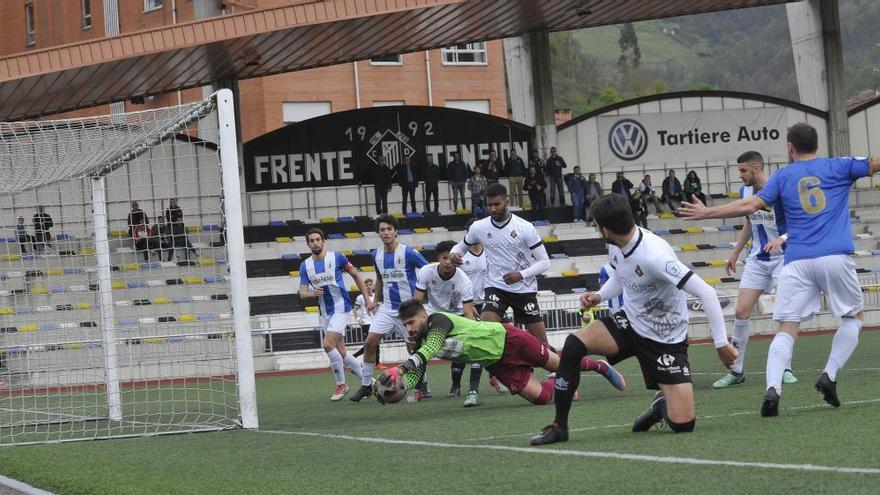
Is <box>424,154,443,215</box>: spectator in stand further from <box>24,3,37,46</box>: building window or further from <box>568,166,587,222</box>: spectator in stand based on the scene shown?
<box>24,3,37,46</box>: building window

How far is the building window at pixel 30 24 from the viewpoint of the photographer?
200ft

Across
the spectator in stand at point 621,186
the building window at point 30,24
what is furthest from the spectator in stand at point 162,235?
the building window at point 30,24

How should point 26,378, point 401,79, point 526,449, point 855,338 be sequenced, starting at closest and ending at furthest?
point 526,449
point 855,338
point 26,378
point 401,79

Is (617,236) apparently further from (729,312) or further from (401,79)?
(401,79)

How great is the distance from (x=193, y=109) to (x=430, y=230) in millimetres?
23593

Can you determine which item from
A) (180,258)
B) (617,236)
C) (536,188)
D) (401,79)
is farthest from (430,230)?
(617,236)

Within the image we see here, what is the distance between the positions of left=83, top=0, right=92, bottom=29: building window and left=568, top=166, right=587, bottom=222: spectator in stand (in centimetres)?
3007

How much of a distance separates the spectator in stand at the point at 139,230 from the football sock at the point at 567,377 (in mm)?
11265

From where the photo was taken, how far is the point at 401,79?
189ft

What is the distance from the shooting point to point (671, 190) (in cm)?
3809

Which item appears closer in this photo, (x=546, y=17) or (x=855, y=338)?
(x=855, y=338)

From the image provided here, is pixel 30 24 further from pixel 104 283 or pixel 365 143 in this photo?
pixel 104 283

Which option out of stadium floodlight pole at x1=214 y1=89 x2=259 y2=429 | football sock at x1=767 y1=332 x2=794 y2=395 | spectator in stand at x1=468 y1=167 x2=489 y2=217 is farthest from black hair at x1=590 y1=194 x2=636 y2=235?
spectator in stand at x1=468 y1=167 x2=489 y2=217

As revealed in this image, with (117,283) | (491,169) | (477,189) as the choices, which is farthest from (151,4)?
(117,283)
